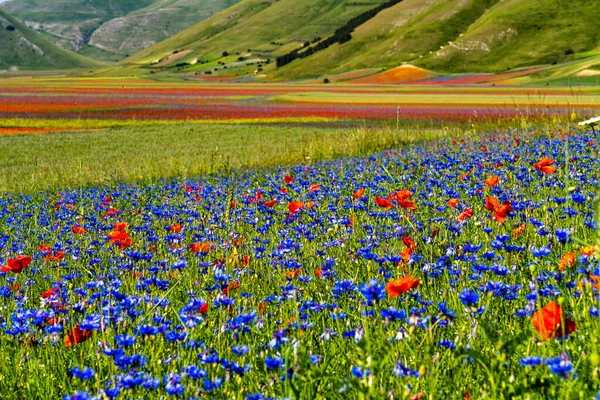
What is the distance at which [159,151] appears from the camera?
23.2 meters

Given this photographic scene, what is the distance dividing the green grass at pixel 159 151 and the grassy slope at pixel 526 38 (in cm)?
10300

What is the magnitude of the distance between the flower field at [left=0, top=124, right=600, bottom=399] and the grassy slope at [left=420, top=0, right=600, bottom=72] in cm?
12145

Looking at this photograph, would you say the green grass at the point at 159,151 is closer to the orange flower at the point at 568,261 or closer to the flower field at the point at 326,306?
the flower field at the point at 326,306

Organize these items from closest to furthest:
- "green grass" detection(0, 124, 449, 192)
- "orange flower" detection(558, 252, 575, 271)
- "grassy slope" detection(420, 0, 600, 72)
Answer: "orange flower" detection(558, 252, 575, 271), "green grass" detection(0, 124, 449, 192), "grassy slope" detection(420, 0, 600, 72)

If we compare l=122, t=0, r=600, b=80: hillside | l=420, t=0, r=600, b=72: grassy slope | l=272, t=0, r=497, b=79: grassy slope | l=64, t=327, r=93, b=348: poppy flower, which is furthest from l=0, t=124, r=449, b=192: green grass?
l=272, t=0, r=497, b=79: grassy slope

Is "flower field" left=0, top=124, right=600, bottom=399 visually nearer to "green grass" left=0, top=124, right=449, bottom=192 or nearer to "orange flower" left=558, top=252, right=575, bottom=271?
"orange flower" left=558, top=252, right=575, bottom=271

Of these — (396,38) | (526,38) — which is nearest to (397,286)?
(526,38)

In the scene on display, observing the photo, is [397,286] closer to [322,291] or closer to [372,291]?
[372,291]

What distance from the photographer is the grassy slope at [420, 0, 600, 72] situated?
12512 cm

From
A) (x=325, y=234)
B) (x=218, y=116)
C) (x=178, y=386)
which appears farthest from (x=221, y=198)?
(x=218, y=116)

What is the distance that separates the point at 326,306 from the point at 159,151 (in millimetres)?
20984

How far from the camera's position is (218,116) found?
41750 millimetres

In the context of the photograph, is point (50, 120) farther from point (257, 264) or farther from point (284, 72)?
point (284, 72)

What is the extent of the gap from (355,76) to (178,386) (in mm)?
124504
